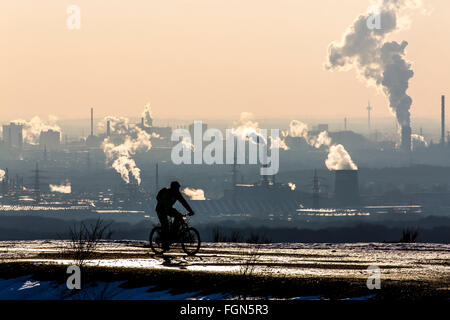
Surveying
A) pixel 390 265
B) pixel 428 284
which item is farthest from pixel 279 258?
pixel 428 284

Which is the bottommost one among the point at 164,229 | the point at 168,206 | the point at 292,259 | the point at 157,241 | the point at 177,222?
the point at 292,259

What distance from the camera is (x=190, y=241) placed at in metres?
28.4

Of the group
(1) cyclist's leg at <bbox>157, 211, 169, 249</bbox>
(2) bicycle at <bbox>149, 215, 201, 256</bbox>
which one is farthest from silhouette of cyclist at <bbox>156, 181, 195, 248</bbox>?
(2) bicycle at <bbox>149, 215, 201, 256</bbox>

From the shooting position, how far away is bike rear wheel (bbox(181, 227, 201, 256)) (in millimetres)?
28234

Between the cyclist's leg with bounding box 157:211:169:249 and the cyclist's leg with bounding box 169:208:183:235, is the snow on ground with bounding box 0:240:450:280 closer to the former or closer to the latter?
the cyclist's leg with bounding box 157:211:169:249

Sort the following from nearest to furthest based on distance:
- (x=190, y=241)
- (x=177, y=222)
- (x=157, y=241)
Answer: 1. (x=177, y=222)
2. (x=190, y=241)
3. (x=157, y=241)

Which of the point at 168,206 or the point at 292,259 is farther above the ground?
the point at 168,206

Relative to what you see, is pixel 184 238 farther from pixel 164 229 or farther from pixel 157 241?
pixel 157 241

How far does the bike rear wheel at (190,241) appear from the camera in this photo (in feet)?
92.6

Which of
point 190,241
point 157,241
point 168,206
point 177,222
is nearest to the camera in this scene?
point 168,206

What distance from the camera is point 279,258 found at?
92.2ft

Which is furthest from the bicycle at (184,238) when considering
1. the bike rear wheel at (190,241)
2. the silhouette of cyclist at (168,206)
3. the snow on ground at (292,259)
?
the snow on ground at (292,259)

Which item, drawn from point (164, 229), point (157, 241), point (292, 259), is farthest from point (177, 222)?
point (292, 259)
